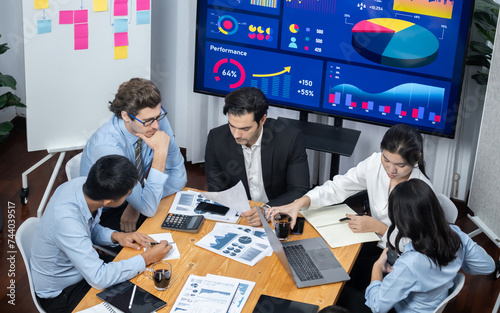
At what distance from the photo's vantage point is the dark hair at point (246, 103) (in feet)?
9.96

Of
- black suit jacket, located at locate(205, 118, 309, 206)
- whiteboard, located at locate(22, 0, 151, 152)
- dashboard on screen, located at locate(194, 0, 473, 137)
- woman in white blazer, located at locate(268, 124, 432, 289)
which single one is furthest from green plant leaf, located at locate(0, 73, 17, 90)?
woman in white blazer, located at locate(268, 124, 432, 289)

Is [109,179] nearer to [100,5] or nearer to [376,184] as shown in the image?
[376,184]

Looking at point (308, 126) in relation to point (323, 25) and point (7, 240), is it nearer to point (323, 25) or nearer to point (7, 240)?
point (323, 25)

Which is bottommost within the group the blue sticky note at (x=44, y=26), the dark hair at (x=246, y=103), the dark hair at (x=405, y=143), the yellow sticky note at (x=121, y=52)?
the dark hair at (x=405, y=143)

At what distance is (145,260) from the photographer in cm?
247

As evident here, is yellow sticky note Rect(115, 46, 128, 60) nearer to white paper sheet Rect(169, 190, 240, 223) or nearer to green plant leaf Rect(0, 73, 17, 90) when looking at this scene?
green plant leaf Rect(0, 73, 17, 90)

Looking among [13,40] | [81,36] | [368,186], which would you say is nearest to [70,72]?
[81,36]

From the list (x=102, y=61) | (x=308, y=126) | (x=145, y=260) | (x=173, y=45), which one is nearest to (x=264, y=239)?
(x=145, y=260)

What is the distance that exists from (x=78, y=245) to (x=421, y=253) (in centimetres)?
132

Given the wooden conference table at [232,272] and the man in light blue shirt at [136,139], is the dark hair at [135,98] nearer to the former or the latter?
the man in light blue shirt at [136,139]

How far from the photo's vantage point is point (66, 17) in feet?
12.4

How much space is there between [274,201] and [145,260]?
852 millimetres

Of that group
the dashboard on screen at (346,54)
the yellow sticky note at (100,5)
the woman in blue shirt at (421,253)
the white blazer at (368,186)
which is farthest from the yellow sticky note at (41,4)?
the woman in blue shirt at (421,253)

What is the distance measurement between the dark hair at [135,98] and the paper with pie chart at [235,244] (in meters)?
0.71
